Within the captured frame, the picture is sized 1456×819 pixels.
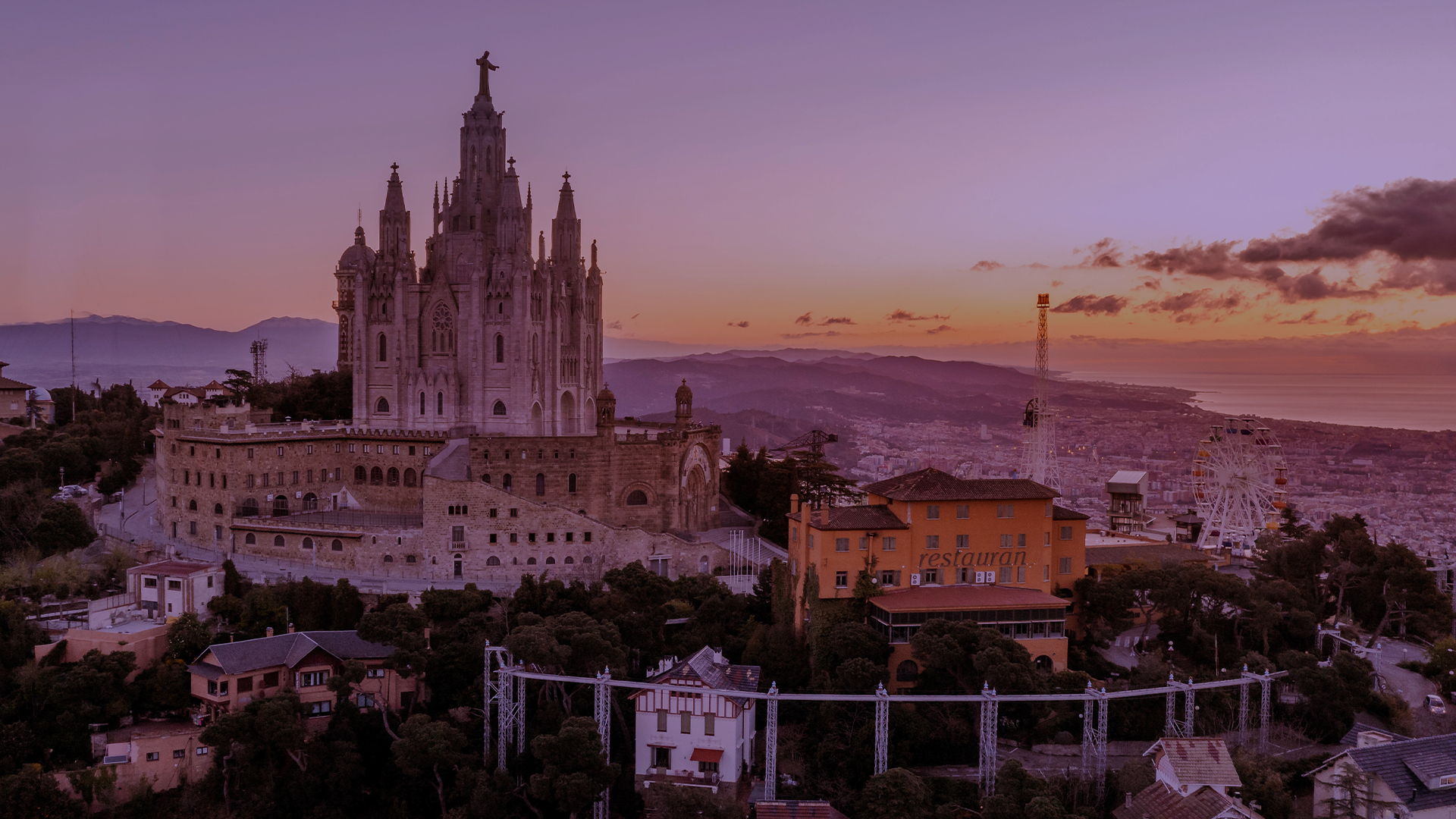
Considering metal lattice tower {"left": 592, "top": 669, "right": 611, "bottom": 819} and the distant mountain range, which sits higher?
the distant mountain range

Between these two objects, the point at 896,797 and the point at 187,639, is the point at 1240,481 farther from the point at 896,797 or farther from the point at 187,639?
the point at 187,639

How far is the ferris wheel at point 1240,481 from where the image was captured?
61906 millimetres

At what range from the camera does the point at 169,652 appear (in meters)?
41.7

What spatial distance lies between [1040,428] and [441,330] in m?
39.5

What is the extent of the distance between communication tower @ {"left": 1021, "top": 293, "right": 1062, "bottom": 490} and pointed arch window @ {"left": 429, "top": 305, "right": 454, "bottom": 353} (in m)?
38.7

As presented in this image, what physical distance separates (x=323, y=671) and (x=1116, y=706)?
29.7 meters

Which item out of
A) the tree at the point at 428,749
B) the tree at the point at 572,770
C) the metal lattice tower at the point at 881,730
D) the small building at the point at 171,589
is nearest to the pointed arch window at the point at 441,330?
the small building at the point at 171,589

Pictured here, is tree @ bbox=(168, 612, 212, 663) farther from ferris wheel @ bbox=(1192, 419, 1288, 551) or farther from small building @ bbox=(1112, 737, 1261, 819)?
ferris wheel @ bbox=(1192, 419, 1288, 551)

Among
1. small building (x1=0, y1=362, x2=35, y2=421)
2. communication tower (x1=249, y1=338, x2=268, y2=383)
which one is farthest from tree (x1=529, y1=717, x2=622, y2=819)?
communication tower (x1=249, y1=338, x2=268, y2=383)

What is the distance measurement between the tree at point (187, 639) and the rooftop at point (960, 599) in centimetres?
2638

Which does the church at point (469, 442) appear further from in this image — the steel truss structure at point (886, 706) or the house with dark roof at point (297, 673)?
the steel truss structure at point (886, 706)

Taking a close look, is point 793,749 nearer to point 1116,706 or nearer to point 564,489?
point 1116,706

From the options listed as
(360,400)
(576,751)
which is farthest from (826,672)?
(360,400)

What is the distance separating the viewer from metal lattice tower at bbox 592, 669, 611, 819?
35625 mm
